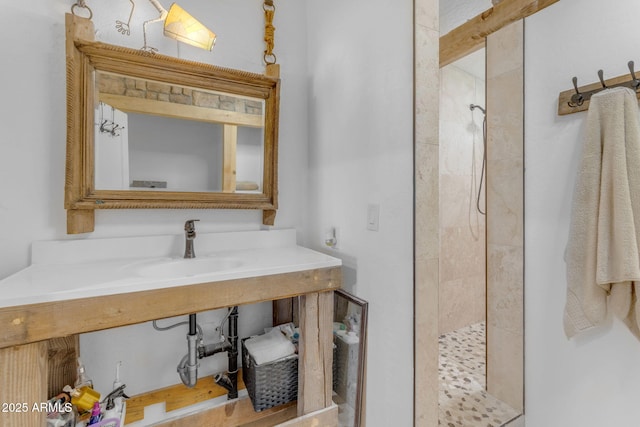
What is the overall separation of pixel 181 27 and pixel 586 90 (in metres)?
1.80

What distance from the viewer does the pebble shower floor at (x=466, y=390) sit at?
5.21 ft

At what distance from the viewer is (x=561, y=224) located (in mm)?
1401

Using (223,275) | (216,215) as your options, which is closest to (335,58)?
(216,215)

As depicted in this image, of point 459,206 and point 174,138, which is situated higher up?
point 174,138

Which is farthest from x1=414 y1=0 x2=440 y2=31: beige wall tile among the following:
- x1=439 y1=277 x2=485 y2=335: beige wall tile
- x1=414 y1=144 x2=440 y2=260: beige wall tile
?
x1=439 y1=277 x2=485 y2=335: beige wall tile

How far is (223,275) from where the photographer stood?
105cm

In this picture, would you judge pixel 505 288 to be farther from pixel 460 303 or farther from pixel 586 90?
pixel 460 303

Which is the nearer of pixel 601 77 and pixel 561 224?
pixel 601 77

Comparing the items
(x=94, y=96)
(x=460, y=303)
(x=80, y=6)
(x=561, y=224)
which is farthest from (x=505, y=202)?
(x=80, y=6)

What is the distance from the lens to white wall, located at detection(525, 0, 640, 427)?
123cm

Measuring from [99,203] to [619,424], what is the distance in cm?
230

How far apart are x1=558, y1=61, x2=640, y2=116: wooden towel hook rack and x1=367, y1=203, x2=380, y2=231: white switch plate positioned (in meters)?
0.97

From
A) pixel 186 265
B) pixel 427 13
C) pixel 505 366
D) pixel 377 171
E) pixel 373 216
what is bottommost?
pixel 505 366

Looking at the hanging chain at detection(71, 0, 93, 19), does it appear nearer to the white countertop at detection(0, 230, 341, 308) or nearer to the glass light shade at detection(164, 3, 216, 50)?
the glass light shade at detection(164, 3, 216, 50)
